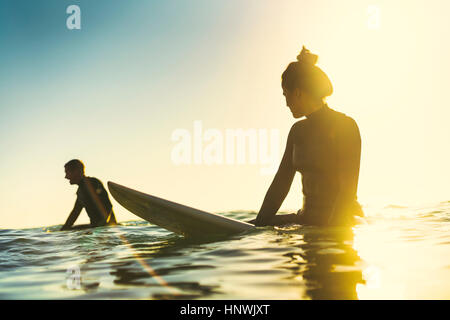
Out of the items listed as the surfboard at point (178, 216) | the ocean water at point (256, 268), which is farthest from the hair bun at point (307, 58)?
the surfboard at point (178, 216)

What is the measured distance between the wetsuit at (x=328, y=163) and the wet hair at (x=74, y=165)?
5880 mm

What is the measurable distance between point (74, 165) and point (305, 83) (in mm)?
6148

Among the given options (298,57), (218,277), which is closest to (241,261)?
(218,277)

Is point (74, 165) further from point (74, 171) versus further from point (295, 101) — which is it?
point (295, 101)

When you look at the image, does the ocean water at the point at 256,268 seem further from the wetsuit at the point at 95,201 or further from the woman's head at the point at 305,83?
the wetsuit at the point at 95,201

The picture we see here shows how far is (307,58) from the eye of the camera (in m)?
4.61

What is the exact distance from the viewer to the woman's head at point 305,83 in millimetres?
4586

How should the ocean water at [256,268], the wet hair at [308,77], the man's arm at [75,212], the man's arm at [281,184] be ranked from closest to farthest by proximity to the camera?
the ocean water at [256,268] → the wet hair at [308,77] → the man's arm at [281,184] → the man's arm at [75,212]

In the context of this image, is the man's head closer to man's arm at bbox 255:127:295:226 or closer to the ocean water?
the ocean water

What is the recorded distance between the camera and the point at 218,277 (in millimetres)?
2908

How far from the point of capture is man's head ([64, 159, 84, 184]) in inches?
353

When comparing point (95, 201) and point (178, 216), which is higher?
point (178, 216)

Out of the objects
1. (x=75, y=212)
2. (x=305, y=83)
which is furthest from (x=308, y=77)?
(x=75, y=212)

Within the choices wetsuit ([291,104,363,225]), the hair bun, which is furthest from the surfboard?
the hair bun
